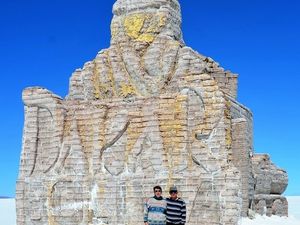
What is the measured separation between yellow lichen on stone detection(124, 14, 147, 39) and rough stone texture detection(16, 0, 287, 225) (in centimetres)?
4

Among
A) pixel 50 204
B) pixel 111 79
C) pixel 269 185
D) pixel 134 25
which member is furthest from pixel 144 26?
pixel 269 185

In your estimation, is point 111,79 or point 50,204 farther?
point 111,79

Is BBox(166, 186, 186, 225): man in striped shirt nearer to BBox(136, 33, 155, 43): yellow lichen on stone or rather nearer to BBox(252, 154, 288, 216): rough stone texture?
BBox(252, 154, 288, 216): rough stone texture

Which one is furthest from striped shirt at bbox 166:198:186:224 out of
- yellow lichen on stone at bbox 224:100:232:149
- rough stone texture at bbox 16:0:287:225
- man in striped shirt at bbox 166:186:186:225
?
yellow lichen on stone at bbox 224:100:232:149

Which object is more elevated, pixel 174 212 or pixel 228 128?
pixel 228 128

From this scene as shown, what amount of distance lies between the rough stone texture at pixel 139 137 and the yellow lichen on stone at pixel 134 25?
0.04m

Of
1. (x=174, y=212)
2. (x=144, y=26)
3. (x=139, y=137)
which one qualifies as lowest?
(x=174, y=212)

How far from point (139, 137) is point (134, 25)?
4.35 m

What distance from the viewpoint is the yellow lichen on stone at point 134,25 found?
68.8 feet

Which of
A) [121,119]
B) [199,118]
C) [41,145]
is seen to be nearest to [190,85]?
[199,118]

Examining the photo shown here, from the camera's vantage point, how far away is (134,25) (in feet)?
69.2

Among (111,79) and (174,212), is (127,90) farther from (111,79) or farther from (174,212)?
(174,212)

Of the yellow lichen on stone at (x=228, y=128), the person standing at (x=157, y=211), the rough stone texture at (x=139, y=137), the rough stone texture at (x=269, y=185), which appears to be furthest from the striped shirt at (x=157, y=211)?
the rough stone texture at (x=269, y=185)

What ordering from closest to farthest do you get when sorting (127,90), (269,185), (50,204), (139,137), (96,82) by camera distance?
1. (139,137)
2. (50,204)
3. (127,90)
4. (96,82)
5. (269,185)
